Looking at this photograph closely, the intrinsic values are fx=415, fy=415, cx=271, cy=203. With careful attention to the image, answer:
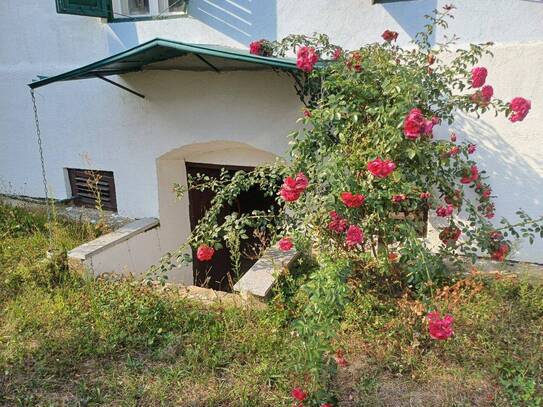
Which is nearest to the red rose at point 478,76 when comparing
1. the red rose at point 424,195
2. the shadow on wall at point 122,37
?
the red rose at point 424,195

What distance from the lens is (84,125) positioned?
17.5ft

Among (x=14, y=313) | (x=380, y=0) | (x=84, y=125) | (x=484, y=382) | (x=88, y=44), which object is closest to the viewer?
(x=484, y=382)

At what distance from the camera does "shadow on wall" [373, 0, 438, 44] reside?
11.7 ft

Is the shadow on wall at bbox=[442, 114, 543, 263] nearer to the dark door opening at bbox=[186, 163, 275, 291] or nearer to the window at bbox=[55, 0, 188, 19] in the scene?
the dark door opening at bbox=[186, 163, 275, 291]

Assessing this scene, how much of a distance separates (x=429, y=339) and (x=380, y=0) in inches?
115

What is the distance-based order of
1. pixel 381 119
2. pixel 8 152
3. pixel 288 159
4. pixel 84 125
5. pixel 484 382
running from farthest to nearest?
pixel 8 152
pixel 84 125
pixel 288 159
pixel 381 119
pixel 484 382

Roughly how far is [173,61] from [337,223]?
281 cm

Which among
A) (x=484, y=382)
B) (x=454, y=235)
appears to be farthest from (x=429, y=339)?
(x=454, y=235)

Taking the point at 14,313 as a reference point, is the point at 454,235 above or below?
above

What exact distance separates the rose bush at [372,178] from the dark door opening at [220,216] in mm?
2106

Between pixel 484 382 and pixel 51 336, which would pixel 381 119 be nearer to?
pixel 484 382

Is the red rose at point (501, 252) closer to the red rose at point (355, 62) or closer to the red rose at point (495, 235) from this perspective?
the red rose at point (495, 235)

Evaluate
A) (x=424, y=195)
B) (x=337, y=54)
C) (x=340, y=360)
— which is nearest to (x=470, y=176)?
(x=424, y=195)

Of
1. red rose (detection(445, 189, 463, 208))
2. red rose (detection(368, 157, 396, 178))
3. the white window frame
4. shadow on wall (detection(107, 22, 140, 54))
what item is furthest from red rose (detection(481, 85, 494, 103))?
shadow on wall (detection(107, 22, 140, 54))
